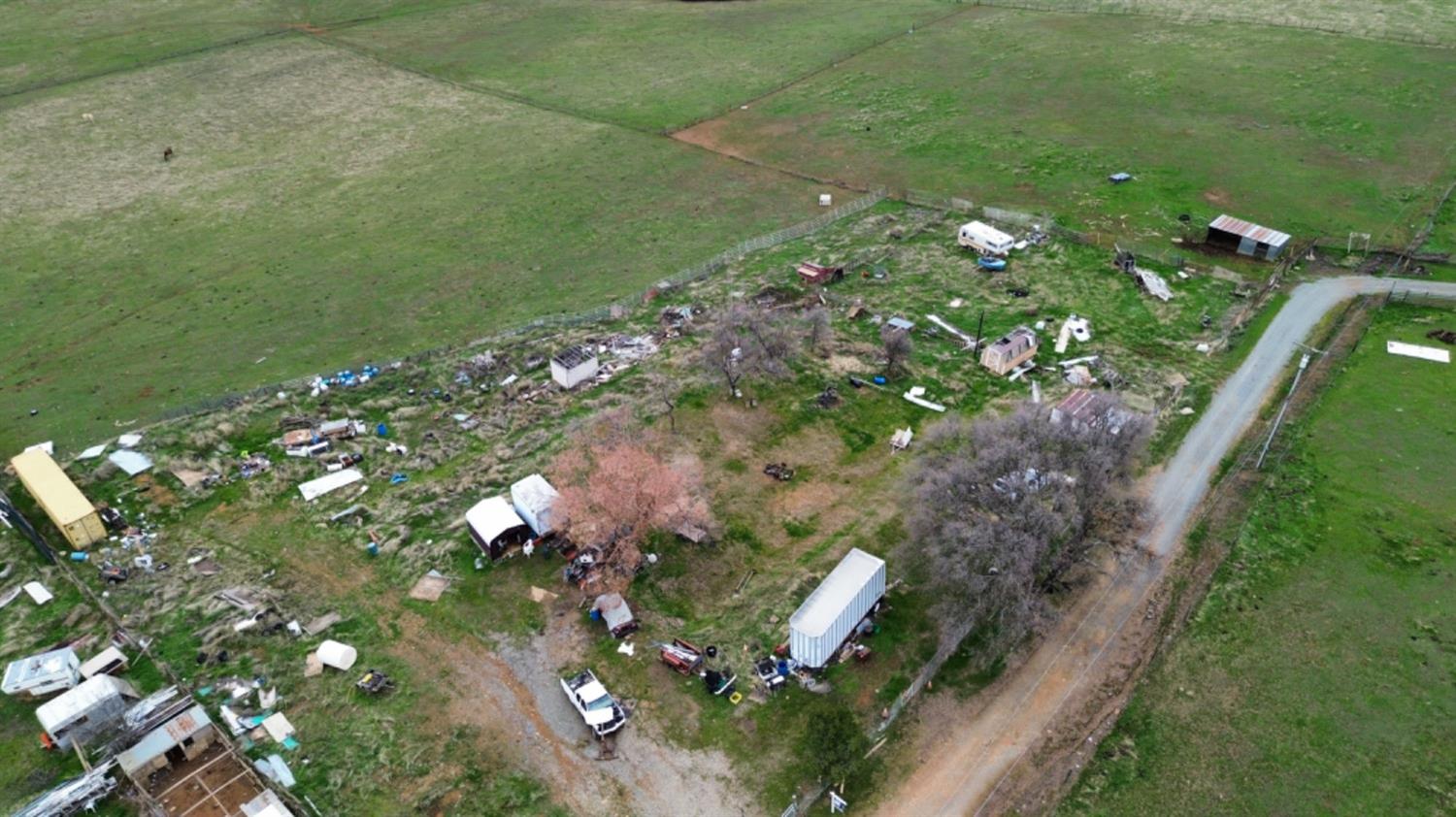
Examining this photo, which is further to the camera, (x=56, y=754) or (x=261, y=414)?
(x=261, y=414)

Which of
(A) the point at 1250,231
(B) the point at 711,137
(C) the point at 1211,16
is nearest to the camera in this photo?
(A) the point at 1250,231

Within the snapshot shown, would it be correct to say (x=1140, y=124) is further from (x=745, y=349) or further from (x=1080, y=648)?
(x=1080, y=648)

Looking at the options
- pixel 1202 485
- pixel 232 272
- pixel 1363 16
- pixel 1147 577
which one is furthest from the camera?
pixel 1363 16

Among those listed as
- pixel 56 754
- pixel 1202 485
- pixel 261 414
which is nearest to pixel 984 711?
pixel 1202 485

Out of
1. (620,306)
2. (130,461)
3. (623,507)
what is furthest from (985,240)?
(130,461)

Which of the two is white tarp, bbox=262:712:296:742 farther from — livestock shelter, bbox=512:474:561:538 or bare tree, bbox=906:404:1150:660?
bare tree, bbox=906:404:1150:660

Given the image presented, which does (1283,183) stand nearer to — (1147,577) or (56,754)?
(1147,577)

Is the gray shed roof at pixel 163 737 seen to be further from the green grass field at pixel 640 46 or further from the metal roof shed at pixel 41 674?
the green grass field at pixel 640 46
